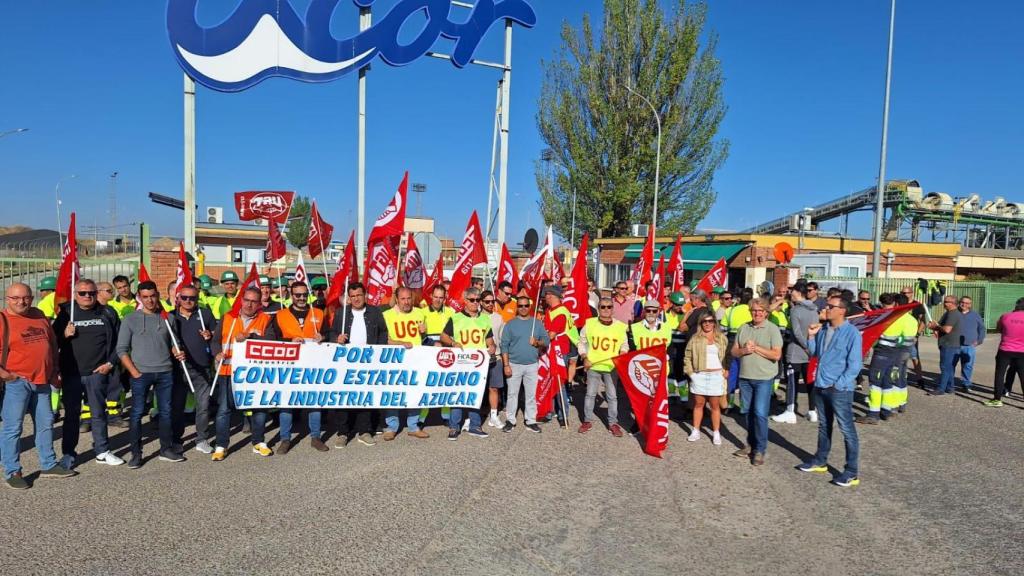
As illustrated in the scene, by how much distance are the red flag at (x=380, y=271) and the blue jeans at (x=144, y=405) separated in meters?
3.34

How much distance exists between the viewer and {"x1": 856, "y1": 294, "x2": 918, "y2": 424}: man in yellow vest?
8.92m

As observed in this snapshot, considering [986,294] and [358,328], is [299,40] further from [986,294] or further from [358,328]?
[986,294]

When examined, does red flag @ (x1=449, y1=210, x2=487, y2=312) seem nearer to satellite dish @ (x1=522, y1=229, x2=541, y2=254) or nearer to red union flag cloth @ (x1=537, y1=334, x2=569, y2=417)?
red union flag cloth @ (x1=537, y1=334, x2=569, y2=417)

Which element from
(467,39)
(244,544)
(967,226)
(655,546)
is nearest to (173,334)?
(244,544)

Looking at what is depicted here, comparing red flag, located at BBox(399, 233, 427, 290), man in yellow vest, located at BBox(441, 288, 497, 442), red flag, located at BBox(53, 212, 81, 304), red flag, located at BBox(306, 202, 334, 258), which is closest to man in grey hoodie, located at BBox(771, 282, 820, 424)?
man in yellow vest, located at BBox(441, 288, 497, 442)

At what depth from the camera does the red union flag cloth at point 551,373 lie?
8.28 meters

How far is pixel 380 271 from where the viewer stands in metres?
9.64

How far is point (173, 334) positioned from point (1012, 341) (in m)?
11.7

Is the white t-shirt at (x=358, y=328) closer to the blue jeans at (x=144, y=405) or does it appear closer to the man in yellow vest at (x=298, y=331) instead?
the man in yellow vest at (x=298, y=331)

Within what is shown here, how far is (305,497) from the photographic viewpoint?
222 inches

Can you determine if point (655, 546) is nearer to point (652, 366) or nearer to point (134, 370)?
point (652, 366)

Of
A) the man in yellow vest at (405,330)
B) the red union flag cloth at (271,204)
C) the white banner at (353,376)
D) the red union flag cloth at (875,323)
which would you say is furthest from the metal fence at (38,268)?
the red union flag cloth at (875,323)

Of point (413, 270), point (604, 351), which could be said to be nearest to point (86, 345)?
point (413, 270)

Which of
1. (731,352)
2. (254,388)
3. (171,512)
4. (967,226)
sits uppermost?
(967,226)
